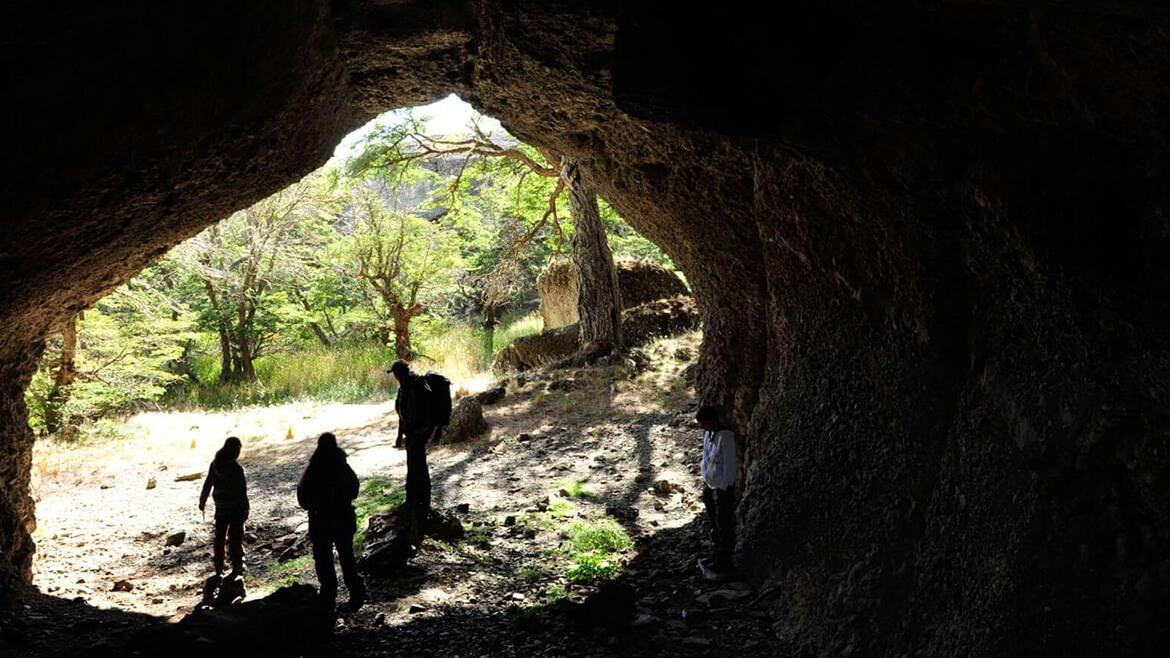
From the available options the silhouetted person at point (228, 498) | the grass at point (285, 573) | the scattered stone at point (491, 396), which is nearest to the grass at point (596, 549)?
the grass at point (285, 573)

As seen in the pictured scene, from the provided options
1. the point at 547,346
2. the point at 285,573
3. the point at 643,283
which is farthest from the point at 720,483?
the point at 643,283

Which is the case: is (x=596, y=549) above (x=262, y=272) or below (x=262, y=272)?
below

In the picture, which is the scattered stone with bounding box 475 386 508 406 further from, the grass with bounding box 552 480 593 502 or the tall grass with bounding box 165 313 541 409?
the grass with bounding box 552 480 593 502

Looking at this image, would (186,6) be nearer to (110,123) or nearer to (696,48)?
(110,123)

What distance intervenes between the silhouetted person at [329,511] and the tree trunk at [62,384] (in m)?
9.46

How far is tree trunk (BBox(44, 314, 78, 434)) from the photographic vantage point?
12641mm

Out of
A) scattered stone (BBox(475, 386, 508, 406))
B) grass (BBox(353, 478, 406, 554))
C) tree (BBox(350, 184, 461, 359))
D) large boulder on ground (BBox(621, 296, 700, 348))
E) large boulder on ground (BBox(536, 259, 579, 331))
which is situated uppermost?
tree (BBox(350, 184, 461, 359))

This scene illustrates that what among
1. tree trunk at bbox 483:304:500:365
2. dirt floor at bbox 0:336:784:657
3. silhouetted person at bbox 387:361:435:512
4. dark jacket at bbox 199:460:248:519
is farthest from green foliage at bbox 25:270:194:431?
tree trunk at bbox 483:304:500:365

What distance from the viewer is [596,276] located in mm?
15344

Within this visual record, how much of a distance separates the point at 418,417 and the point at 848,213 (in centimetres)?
440

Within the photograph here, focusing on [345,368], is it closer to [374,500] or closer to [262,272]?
[262,272]

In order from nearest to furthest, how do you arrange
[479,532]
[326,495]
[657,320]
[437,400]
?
[326,495]
[437,400]
[479,532]
[657,320]

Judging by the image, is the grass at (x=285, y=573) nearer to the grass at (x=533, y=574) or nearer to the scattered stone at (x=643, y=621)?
the grass at (x=533, y=574)

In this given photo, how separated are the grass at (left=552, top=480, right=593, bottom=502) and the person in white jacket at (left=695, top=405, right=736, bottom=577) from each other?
285 centimetres
